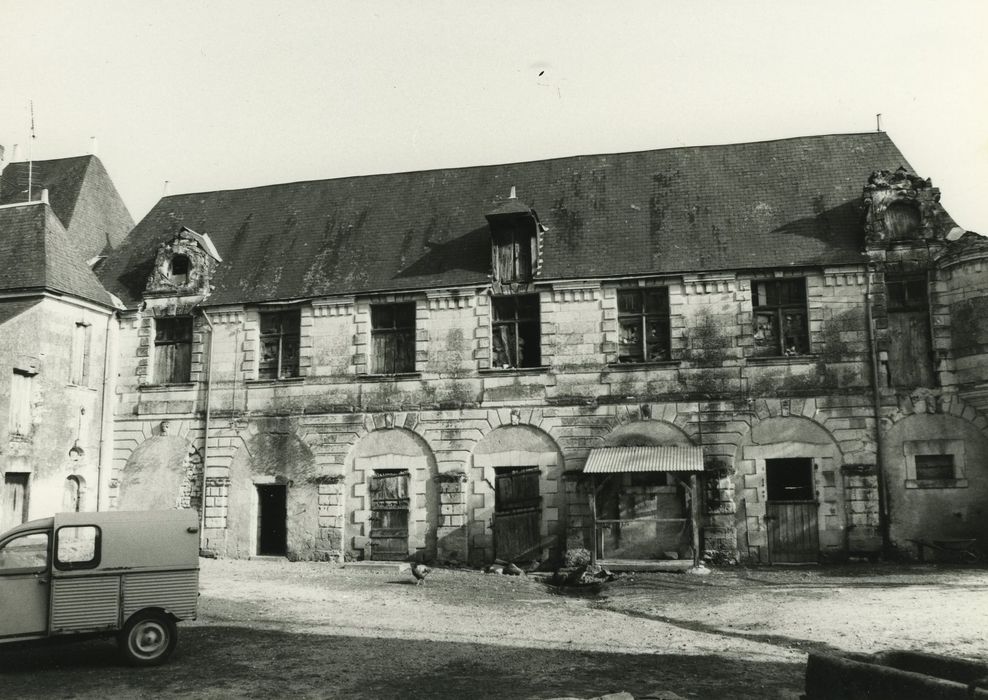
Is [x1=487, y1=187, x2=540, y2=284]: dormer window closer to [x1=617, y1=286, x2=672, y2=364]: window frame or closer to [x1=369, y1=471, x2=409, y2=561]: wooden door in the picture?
[x1=617, y1=286, x2=672, y2=364]: window frame

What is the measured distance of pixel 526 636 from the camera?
11.7m

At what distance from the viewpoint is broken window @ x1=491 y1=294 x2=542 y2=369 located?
781 inches

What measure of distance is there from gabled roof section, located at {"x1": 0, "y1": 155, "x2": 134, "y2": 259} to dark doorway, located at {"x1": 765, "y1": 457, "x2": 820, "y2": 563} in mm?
19477

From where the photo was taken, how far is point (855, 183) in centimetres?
2006

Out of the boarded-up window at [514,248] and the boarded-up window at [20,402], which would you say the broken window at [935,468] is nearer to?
the boarded-up window at [514,248]

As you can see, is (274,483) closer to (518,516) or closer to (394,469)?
(394,469)

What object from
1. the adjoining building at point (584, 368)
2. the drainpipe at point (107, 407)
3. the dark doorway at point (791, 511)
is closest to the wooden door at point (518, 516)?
the adjoining building at point (584, 368)

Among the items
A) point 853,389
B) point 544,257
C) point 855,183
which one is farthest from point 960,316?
point 544,257

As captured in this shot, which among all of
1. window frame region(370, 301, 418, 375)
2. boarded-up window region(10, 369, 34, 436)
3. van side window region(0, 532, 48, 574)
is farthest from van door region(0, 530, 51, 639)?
window frame region(370, 301, 418, 375)

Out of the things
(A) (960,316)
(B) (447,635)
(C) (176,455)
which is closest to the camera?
(B) (447,635)

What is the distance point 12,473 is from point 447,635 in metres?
11.8

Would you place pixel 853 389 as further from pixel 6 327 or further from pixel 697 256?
pixel 6 327

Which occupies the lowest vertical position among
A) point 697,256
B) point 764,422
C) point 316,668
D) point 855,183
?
point 316,668

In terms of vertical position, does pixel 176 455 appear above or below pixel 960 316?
below
